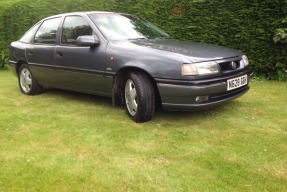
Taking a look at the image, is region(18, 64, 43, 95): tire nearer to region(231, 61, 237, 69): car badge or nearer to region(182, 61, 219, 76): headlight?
region(182, 61, 219, 76): headlight

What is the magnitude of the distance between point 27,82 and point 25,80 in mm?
66

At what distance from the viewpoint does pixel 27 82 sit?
6.49 meters

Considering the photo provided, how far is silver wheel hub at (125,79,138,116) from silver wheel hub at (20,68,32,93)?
262 cm

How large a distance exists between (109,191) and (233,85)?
2.35m

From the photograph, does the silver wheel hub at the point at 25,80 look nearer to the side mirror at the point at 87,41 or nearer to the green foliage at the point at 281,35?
the side mirror at the point at 87,41

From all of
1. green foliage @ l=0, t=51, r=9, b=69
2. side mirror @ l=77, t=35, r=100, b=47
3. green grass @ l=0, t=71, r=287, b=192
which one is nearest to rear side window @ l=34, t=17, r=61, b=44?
side mirror @ l=77, t=35, r=100, b=47

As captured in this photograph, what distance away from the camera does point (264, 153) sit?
3400mm

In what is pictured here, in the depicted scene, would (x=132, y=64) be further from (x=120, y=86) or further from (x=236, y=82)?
(x=236, y=82)

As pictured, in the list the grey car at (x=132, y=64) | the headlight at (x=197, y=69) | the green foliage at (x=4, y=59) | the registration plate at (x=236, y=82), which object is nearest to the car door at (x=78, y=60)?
the grey car at (x=132, y=64)

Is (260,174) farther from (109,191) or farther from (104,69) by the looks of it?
(104,69)

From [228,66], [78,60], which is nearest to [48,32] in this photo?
[78,60]

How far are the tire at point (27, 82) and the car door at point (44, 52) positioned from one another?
0.75 ft

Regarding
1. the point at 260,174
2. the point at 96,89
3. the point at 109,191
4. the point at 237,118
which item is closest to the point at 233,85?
the point at 237,118

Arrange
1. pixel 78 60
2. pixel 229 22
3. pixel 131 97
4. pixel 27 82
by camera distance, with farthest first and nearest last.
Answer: pixel 229 22 → pixel 27 82 → pixel 78 60 → pixel 131 97
